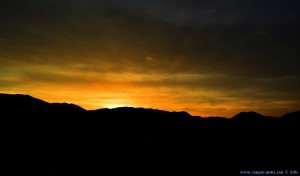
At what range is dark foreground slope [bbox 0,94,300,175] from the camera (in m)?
88.2

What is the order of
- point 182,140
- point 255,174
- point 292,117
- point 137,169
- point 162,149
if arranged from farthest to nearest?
point 292,117 → point 182,140 → point 162,149 → point 137,169 → point 255,174

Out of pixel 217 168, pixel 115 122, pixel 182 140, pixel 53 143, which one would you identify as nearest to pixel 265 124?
pixel 182 140

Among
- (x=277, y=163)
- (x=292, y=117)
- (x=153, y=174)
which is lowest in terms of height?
(x=153, y=174)

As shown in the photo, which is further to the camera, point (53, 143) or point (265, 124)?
point (265, 124)

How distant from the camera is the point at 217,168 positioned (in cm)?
9431

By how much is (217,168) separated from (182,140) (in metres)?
28.5

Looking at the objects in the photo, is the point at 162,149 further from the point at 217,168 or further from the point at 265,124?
the point at 265,124

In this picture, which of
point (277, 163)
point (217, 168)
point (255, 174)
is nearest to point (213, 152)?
point (217, 168)

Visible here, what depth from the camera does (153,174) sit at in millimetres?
88375

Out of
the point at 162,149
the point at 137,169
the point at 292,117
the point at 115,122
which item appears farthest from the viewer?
the point at 292,117

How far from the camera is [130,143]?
372ft

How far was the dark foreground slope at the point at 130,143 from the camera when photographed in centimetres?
8819

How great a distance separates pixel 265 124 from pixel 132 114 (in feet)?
230

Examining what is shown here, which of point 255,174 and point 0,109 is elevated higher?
point 0,109
